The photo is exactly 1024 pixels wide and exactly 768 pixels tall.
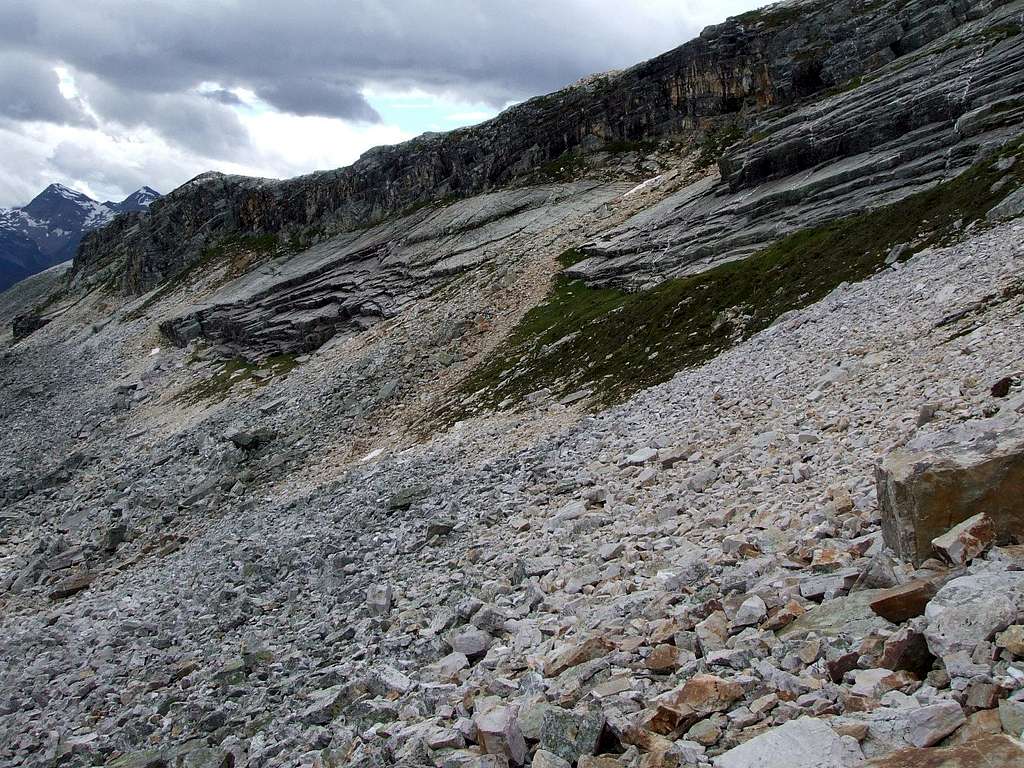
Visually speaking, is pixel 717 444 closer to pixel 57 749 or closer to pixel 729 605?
pixel 729 605

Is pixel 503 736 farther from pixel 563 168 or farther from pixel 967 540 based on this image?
pixel 563 168

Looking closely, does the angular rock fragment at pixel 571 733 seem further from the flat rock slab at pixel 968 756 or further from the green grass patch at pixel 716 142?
the green grass patch at pixel 716 142

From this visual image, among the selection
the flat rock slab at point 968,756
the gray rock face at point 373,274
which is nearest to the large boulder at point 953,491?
the flat rock slab at point 968,756

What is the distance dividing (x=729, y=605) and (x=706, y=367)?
16117 millimetres

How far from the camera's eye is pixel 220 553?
25641mm

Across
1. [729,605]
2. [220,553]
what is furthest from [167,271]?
[729,605]

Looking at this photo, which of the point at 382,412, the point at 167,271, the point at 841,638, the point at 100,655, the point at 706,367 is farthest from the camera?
the point at 167,271

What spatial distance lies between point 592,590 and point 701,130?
2398 inches

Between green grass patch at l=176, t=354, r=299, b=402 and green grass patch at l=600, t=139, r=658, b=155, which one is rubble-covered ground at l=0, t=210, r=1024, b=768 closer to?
green grass patch at l=176, t=354, r=299, b=402

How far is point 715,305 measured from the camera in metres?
30.4

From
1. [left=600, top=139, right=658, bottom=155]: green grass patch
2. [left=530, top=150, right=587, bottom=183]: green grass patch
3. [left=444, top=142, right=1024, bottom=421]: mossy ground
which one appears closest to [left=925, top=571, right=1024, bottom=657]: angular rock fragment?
[left=444, top=142, right=1024, bottom=421]: mossy ground

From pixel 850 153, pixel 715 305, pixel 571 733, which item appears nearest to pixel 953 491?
pixel 571 733

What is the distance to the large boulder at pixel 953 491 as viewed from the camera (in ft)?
26.7

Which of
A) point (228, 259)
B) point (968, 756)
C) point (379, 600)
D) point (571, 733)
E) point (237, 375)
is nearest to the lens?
point (968, 756)
